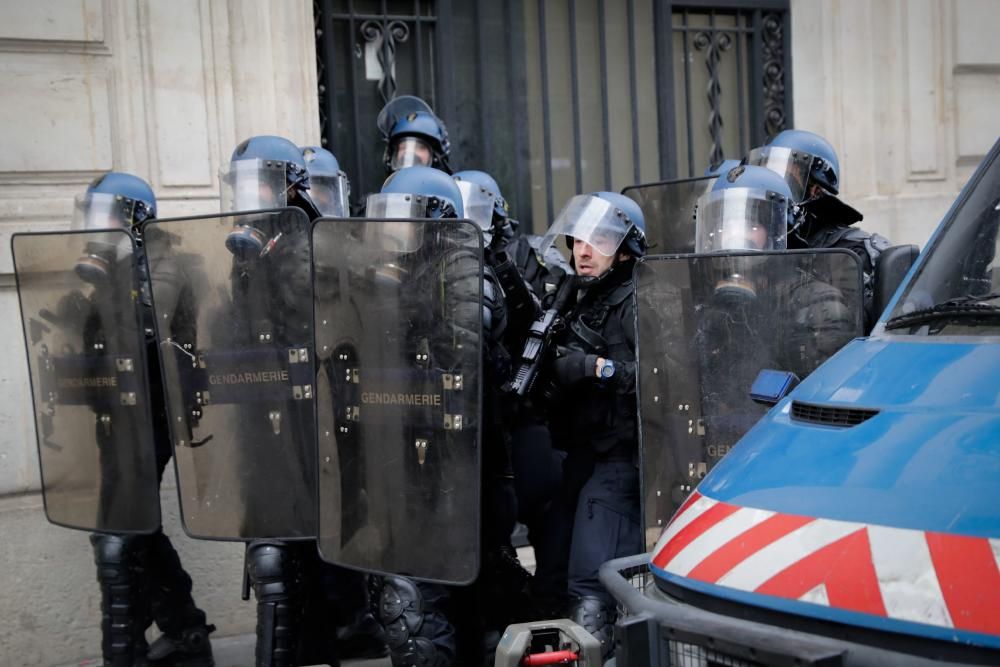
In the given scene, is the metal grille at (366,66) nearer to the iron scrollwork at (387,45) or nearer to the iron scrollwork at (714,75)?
the iron scrollwork at (387,45)

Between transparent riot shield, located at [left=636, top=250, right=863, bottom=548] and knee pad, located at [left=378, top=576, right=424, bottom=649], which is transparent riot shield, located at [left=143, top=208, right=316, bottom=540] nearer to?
knee pad, located at [left=378, top=576, right=424, bottom=649]

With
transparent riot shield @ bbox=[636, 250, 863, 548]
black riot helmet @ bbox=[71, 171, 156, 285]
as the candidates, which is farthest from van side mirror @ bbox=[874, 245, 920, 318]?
black riot helmet @ bbox=[71, 171, 156, 285]

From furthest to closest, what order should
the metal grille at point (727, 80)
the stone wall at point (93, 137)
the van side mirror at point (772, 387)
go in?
the metal grille at point (727, 80) < the stone wall at point (93, 137) < the van side mirror at point (772, 387)

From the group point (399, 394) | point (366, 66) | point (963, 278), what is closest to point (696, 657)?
point (963, 278)

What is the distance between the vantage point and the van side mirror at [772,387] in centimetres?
285

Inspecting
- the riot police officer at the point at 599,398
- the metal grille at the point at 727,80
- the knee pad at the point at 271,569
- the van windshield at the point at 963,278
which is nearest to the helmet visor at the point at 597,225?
the riot police officer at the point at 599,398

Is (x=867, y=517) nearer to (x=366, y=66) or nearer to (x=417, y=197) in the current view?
(x=417, y=197)

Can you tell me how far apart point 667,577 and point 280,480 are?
81.1 inches

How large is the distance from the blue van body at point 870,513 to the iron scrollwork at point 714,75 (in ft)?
17.0

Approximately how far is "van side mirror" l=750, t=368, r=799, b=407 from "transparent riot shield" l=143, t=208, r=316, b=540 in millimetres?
1770

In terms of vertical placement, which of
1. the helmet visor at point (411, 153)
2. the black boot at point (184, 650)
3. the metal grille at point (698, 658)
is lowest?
the black boot at point (184, 650)

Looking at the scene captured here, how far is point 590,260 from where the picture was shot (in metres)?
4.70

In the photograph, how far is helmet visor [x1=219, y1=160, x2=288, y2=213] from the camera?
15.9 ft

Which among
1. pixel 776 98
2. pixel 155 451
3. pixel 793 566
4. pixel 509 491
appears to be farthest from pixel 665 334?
pixel 776 98
